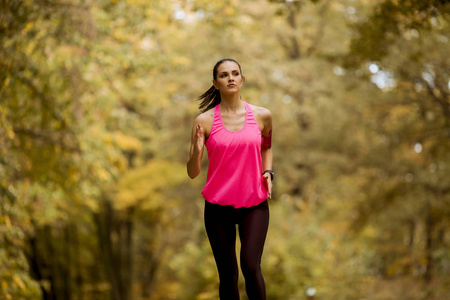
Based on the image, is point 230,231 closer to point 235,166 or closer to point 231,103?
point 235,166

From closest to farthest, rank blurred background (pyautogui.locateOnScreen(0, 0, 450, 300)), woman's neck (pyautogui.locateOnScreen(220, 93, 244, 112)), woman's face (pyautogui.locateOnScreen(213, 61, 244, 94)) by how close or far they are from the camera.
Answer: woman's face (pyautogui.locateOnScreen(213, 61, 244, 94)), woman's neck (pyautogui.locateOnScreen(220, 93, 244, 112)), blurred background (pyautogui.locateOnScreen(0, 0, 450, 300))

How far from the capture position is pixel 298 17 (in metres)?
19.1

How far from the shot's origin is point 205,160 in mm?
17250

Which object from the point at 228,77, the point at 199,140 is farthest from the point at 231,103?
the point at 199,140

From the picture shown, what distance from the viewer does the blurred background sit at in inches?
309

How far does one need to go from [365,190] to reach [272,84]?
20.9ft

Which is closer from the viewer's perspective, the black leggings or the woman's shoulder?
the black leggings

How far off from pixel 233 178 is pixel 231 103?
0.54 metres

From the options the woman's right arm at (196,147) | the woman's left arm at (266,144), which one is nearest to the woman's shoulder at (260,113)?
the woman's left arm at (266,144)

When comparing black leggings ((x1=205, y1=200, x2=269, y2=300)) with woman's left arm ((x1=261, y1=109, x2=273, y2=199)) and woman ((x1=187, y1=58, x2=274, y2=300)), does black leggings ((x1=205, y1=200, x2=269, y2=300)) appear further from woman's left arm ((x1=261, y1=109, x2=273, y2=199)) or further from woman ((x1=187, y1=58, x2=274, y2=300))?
woman's left arm ((x1=261, y1=109, x2=273, y2=199))

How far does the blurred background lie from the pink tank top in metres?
2.88

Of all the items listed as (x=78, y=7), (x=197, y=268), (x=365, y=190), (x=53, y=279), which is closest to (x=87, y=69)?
(x=78, y=7)

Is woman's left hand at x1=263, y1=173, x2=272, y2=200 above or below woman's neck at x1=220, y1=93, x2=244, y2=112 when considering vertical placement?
below

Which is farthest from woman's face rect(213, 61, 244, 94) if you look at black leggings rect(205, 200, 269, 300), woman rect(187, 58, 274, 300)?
black leggings rect(205, 200, 269, 300)
